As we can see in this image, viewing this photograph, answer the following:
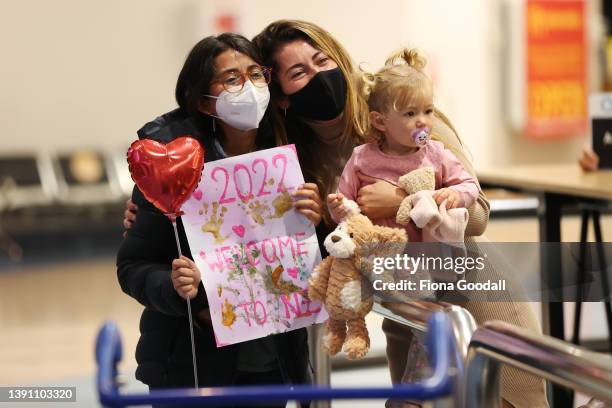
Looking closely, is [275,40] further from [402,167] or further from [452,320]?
[452,320]

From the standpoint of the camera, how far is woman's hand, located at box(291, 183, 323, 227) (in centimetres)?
203

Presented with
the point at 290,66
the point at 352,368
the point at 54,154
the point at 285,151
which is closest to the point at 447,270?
the point at 285,151

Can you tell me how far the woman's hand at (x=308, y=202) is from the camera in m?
2.03

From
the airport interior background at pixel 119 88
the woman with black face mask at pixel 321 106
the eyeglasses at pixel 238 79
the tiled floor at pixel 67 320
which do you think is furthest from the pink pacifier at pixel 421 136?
the airport interior background at pixel 119 88

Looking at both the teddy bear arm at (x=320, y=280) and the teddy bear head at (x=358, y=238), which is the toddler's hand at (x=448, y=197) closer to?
the teddy bear head at (x=358, y=238)

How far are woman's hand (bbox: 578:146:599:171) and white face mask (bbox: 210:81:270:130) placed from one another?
208cm

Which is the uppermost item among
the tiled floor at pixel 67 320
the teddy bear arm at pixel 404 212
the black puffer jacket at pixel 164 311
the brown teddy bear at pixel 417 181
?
the brown teddy bear at pixel 417 181

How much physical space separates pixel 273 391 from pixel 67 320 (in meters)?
5.45

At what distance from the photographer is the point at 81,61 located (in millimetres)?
9391

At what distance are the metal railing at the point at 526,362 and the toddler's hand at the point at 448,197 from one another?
0.45 m

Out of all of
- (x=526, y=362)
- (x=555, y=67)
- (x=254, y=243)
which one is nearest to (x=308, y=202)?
(x=254, y=243)

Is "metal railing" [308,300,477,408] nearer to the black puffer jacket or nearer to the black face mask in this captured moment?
the black puffer jacket

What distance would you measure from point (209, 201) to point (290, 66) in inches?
17.2

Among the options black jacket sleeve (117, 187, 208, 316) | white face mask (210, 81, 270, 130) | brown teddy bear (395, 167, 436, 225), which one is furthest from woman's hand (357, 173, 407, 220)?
black jacket sleeve (117, 187, 208, 316)
